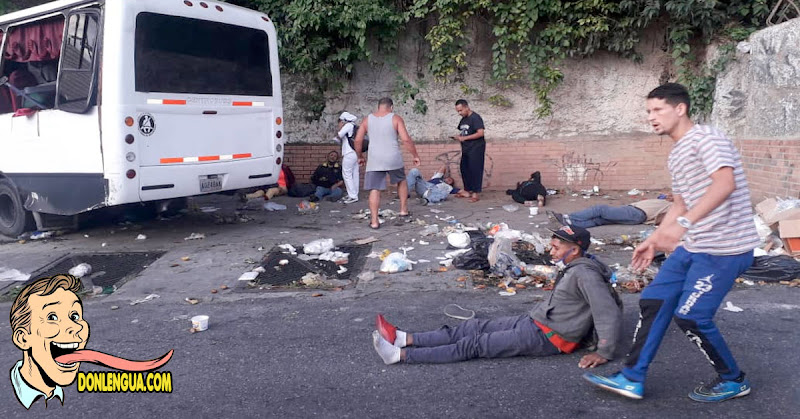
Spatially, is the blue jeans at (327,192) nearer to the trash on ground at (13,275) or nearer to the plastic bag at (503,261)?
the trash on ground at (13,275)

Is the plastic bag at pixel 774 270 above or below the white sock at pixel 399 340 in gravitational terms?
above

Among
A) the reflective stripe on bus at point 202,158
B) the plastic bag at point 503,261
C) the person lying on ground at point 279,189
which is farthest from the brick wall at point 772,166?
the person lying on ground at point 279,189

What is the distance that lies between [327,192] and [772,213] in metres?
6.73

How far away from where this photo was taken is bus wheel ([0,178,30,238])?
8141 mm

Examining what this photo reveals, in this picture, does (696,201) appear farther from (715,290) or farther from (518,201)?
(518,201)

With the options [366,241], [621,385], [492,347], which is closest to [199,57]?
[366,241]

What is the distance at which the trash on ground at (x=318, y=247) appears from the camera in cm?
710

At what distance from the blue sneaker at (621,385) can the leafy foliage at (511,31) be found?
25.2 feet

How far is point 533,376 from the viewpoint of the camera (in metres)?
3.77

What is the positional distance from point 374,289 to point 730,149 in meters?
3.40

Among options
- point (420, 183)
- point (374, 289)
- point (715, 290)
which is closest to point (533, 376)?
point (715, 290)

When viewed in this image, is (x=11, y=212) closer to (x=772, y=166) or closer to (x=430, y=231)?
(x=430, y=231)

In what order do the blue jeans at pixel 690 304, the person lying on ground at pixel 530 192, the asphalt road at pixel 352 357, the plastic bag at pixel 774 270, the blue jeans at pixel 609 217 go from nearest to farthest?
1. the blue jeans at pixel 690 304
2. the asphalt road at pixel 352 357
3. the plastic bag at pixel 774 270
4. the blue jeans at pixel 609 217
5. the person lying on ground at pixel 530 192

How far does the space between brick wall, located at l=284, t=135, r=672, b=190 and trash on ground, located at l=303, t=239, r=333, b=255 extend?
4.33 metres
